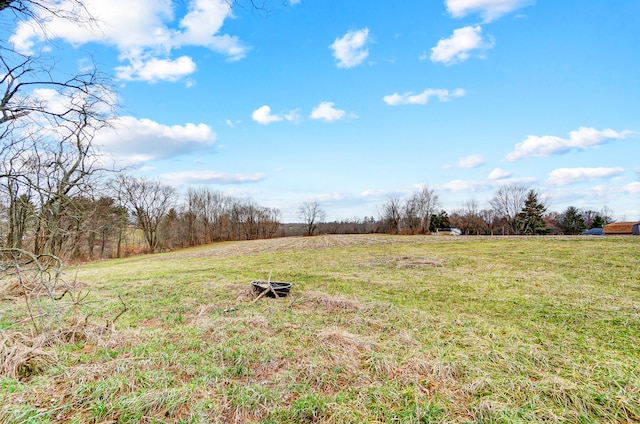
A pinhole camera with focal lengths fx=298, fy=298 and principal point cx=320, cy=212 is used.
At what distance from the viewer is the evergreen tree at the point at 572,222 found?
45.7 metres

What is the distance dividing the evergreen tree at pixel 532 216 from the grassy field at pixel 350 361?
4641 cm

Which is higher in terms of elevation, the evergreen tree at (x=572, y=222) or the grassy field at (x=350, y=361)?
the evergreen tree at (x=572, y=222)

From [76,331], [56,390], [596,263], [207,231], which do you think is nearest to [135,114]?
[76,331]

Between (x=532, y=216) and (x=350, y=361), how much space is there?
52.4 metres

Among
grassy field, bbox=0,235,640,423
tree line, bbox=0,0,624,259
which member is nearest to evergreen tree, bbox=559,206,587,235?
tree line, bbox=0,0,624,259

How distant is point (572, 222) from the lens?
46.8 meters

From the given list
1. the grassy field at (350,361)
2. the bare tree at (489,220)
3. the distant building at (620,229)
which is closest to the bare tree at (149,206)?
the grassy field at (350,361)

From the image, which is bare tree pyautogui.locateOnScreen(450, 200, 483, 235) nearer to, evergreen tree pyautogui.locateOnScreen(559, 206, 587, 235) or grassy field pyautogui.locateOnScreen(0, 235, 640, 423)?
evergreen tree pyautogui.locateOnScreen(559, 206, 587, 235)

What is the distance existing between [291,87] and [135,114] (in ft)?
28.8

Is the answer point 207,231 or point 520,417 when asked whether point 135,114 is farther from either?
point 207,231

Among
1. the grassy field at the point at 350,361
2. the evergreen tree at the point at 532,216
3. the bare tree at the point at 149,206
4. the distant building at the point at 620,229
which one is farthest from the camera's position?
the evergreen tree at the point at 532,216

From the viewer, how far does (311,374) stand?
2.87 meters

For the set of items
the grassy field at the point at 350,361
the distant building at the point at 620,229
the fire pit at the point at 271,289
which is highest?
the distant building at the point at 620,229

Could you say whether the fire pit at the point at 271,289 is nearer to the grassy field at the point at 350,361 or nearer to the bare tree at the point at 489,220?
the grassy field at the point at 350,361
